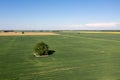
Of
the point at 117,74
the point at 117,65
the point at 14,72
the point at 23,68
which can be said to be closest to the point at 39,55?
the point at 23,68

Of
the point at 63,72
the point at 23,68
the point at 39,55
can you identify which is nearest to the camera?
the point at 63,72

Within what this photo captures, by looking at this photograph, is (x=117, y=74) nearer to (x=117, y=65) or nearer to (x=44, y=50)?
(x=117, y=65)

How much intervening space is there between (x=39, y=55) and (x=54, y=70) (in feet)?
39.0

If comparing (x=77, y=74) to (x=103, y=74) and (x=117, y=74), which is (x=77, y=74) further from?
(x=117, y=74)

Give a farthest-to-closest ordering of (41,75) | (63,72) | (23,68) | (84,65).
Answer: (84,65) → (23,68) → (63,72) → (41,75)

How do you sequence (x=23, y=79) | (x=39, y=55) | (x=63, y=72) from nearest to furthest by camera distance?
(x=23, y=79) < (x=63, y=72) < (x=39, y=55)

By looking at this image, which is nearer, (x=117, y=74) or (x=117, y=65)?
(x=117, y=74)

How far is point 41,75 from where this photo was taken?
20359mm

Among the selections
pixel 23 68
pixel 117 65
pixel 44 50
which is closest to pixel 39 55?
pixel 44 50

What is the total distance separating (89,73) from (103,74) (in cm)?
162

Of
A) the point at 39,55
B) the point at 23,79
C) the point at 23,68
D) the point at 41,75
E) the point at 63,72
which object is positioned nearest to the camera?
the point at 23,79

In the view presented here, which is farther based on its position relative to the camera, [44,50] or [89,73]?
[44,50]

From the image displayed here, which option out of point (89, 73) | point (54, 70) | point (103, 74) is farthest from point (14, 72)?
point (103, 74)

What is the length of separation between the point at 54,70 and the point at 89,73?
14.8 ft
